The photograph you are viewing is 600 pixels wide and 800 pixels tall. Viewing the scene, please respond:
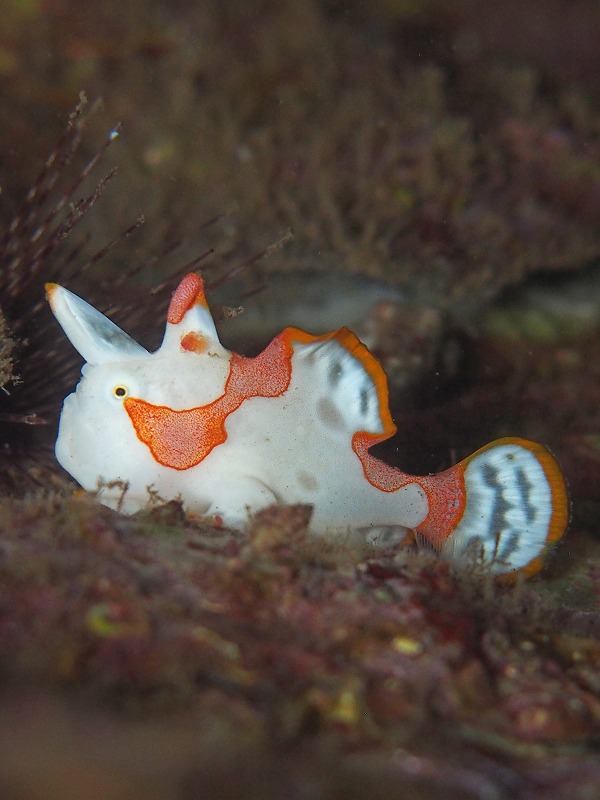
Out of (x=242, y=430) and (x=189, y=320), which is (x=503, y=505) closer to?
(x=242, y=430)

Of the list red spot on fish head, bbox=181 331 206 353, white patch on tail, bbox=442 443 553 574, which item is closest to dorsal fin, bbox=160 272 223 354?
red spot on fish head, bbox=181 331 206 353

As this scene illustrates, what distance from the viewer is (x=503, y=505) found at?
8.46ft

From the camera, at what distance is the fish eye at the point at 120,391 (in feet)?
7.47

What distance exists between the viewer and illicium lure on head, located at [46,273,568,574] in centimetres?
227

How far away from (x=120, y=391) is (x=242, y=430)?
472 mm

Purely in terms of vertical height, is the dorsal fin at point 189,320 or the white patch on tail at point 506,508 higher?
the dorsal fin at point 189,320

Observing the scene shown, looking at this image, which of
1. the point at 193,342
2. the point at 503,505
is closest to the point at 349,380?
the point at 193,342

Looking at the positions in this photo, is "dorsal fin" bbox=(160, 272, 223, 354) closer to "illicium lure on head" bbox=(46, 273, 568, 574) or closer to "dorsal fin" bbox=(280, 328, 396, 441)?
"illicium lure on head" bbox=(46, 273, 568, 574)

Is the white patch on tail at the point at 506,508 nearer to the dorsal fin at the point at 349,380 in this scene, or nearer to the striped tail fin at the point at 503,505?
the striped tail fin at the point at 503,505

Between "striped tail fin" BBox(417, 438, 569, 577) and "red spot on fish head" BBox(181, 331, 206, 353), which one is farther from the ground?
"red spot on fish head" BBox(181, 331, 206, 353)

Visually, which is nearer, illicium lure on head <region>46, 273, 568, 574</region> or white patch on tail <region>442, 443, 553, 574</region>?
illicium lure on head <region>46, 273, 568, 574</region>

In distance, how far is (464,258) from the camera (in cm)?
385

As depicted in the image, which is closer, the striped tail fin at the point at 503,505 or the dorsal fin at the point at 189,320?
the dorsal fin at the point at 189,320

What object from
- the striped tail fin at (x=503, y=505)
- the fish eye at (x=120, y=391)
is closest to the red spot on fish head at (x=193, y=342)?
the fish eye at (x=120, y=391)
